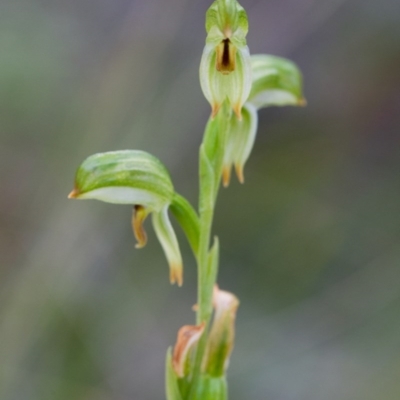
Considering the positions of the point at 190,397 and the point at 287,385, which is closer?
the point at 190,397

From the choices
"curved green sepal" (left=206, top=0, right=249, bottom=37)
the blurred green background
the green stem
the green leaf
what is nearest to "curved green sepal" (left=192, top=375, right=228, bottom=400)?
the green stem

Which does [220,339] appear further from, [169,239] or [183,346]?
[169,239]

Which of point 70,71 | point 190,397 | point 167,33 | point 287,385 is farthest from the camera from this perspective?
point 70,71

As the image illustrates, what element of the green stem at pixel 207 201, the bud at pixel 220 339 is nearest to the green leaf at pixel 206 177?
the green stem at pixel 207 201

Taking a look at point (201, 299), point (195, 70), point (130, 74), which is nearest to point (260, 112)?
point (195, 70)

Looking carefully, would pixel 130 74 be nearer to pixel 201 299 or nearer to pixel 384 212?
pixel 384 212

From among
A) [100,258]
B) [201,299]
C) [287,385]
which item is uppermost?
[100,258]

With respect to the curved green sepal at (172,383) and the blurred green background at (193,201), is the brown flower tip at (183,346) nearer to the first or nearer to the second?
the curved green sepal at (172,383)
